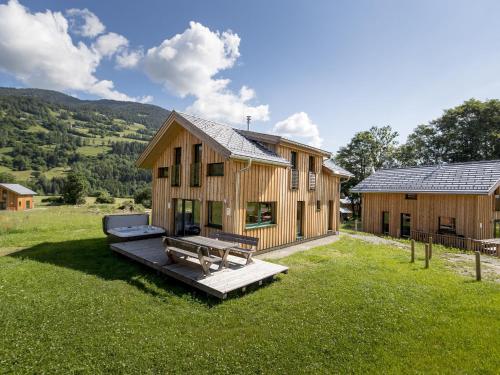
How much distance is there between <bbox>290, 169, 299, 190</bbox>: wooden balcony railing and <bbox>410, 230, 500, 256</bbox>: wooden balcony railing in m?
12.3

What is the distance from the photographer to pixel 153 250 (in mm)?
9953

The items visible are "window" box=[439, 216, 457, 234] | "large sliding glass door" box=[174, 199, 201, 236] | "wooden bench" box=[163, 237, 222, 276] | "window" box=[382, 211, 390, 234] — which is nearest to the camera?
"wooden bench" box=[163, 237, 222, 276]

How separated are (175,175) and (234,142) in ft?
12.5

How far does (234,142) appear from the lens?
36.9 ft

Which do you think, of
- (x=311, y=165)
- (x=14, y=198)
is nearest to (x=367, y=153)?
(x=311, y=165)

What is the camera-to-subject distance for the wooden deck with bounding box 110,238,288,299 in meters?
6.63

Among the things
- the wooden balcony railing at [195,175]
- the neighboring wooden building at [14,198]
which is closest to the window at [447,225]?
the wooden balcony railing at [195,175]

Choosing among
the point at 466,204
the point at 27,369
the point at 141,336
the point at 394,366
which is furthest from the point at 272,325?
the point at 466,204

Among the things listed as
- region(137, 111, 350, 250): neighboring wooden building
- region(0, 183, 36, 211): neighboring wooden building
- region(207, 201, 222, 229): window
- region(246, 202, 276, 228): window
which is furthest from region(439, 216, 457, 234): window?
region(0, 183, 36, 211): neighboring wooden building

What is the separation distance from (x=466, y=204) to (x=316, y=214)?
11.0 metres

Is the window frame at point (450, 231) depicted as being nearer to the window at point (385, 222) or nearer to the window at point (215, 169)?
the window at point (385, 222)

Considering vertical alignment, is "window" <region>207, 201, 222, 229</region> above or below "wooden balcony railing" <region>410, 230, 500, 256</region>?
above

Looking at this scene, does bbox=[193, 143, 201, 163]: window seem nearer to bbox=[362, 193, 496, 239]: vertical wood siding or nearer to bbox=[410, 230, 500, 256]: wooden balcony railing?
bbox=[410, 230, 500, 256]: wooden balcony railing

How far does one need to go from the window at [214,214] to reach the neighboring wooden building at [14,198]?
46639 mm
